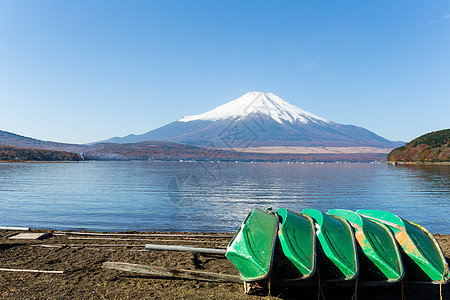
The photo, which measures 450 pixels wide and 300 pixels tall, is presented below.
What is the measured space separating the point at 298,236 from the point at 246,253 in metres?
1.30

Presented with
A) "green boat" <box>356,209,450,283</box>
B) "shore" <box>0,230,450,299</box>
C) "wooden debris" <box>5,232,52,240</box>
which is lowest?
"shore" <box>0,230,450,299</box>

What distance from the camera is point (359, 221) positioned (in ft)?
28.4

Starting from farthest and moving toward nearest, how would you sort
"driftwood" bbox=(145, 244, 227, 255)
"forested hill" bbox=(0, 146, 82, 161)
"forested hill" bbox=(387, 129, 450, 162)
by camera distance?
1. "forested hill" bbox=(0, 146, 82, 161)
2. "forested hill" bbox=(387, 129, 450, 162)
3. "driftwood" bbox=(145, 244, 227, 255)

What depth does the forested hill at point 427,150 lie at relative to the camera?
440 ft

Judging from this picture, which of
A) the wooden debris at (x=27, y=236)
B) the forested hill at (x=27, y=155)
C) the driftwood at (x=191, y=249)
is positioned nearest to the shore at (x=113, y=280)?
the driftwood at (x=191, y=249)

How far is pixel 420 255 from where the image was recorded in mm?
7824

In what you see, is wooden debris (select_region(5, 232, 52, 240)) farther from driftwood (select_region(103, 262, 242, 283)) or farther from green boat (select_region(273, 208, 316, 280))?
green boat (select_region(273, 208, 316, 280))

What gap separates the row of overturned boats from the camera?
24.5 ft

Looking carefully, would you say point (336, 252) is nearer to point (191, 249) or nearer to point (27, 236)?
point (191, 249)

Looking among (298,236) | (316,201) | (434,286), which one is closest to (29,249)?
(298,236)

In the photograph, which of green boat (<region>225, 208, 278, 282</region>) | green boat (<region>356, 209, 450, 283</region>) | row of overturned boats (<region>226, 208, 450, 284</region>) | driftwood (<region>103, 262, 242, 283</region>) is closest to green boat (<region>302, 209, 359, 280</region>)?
row of overturned boats (<region>226, 208, 450, 284</region>)

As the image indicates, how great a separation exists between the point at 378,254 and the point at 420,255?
984mm

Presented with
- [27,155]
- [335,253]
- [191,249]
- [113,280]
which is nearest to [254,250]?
[335,253]

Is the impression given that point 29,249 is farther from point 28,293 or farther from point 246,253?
point 246,253
